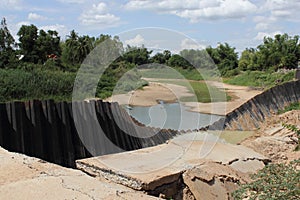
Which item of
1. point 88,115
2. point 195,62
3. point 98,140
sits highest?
point 195,62

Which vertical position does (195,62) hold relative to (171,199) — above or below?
above

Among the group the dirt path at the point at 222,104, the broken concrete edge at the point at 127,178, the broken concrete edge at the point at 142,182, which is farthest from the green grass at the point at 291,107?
the broken concrete edge at the point at 127,178

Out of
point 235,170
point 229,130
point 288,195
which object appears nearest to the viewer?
point 288,195

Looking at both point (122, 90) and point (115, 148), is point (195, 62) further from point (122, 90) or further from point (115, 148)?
point (122, 90)

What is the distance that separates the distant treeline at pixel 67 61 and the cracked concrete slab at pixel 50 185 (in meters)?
4.56

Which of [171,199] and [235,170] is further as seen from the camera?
[235,170]

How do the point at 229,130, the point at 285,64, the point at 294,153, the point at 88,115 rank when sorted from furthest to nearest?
the point at 285,64
the point at 229,130
the point at 294,153
the point at 88,115

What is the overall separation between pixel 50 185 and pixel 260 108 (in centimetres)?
811

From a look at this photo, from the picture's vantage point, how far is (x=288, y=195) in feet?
13.1

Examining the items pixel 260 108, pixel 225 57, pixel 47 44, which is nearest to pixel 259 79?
pixel 225 57

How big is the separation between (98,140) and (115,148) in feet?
1.24

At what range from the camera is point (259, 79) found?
35656mm

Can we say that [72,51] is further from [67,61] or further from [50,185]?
[50,185]

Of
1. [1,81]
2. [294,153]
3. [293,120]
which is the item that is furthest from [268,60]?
[294,153]
